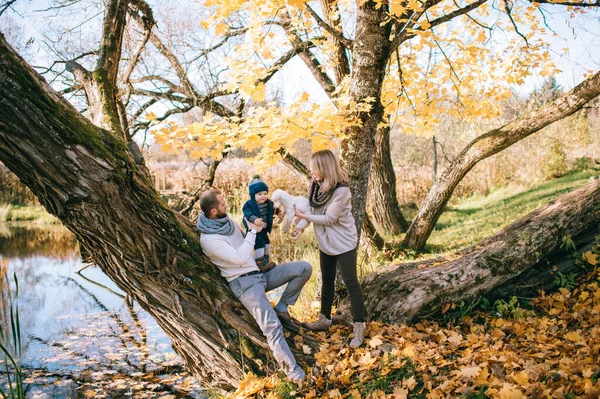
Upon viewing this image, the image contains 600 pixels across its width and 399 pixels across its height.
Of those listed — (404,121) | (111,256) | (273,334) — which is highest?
(404,121)

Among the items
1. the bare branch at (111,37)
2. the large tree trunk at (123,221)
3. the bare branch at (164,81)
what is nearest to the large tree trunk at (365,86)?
the large tree trunk at (123,221)

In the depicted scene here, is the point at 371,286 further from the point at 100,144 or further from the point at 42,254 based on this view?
the point at 42,254

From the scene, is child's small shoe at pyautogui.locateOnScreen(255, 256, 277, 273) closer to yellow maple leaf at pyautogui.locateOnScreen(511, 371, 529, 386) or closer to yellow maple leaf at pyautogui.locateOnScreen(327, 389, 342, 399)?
yellow maple leaf at pyautogui.locateOnScreen(327, 389, 342, 399)

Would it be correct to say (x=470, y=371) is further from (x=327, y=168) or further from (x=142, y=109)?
(x=142, y=109)

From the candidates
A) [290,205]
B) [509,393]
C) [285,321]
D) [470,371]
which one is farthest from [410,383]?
[290,205]

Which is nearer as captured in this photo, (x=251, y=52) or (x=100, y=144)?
(x=100, y=144)

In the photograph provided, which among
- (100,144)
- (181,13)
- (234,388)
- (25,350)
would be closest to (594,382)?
(234,388)

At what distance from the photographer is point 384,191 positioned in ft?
27.2

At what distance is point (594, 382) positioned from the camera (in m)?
2.51

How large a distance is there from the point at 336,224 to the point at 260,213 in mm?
595

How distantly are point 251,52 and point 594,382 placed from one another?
445 cm

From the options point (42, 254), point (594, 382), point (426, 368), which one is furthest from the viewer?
point (42, 254)

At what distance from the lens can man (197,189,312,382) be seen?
3.15 metres

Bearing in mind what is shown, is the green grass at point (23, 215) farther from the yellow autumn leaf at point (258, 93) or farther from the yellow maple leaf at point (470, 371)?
the yellow maple leaf at point (470, 371)
